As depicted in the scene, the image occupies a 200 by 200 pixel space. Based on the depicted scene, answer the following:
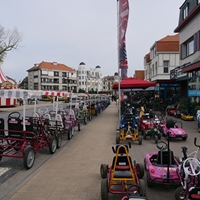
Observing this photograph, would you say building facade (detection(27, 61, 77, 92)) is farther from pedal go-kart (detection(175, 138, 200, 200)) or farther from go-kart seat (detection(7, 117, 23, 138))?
pedal go-kart (detection(175, 138, 200, 200))

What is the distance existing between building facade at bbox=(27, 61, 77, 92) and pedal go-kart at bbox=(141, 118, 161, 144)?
246 ft

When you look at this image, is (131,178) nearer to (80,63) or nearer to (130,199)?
(130,199)

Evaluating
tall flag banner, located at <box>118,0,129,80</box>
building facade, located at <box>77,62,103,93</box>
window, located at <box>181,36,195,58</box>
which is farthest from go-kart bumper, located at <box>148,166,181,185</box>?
building facade, located at <box>77,62,103,93</box>

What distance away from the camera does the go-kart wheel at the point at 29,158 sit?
6.32 meters

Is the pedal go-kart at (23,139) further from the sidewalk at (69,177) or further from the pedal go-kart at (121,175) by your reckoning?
the pedal go-kart at (121,175)

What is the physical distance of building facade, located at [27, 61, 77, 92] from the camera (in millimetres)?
85075

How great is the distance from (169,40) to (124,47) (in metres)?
23.3

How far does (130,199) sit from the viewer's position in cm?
338

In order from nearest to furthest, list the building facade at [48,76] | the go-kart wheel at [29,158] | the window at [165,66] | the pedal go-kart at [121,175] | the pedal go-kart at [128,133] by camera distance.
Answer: the pedal go-kart at [121,175] < the go-kart wheel at [29,158] < the pedal go-kart at [128,133] < the window at [165,66] < the building facade at [48,76]

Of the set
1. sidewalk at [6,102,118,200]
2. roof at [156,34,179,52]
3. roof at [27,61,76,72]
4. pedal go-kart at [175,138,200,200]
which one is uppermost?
roof at [27,61,76,72]

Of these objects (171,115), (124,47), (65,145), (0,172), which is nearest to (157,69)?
(171,115)

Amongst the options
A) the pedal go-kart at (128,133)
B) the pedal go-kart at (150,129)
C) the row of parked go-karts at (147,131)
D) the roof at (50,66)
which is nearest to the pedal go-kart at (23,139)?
the pedal go-kart at (128,133)

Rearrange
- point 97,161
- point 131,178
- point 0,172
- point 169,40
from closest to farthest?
point 131,178 → point 0,172 → point 97,161 → point 169,40

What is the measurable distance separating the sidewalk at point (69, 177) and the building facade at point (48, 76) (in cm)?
7727
